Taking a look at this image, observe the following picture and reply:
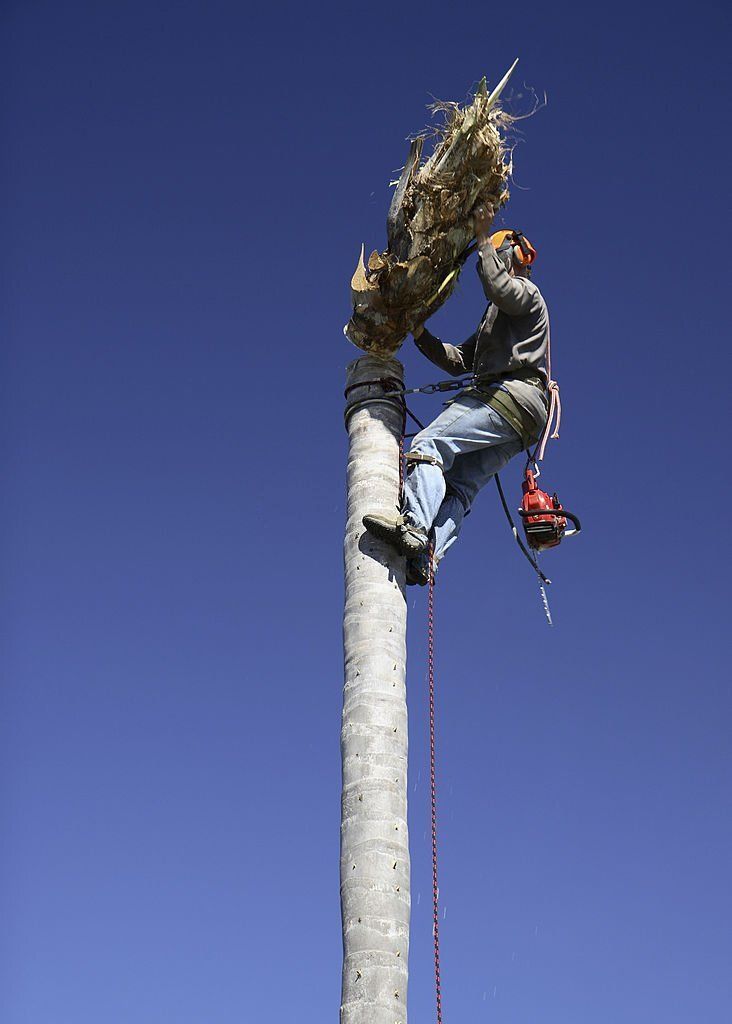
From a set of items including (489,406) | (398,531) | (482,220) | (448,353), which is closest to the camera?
(398,531)

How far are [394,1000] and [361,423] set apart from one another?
333 cm

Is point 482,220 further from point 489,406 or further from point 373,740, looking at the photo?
point 373,740

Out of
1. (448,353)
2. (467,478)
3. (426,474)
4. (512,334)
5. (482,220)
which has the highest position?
(482,220)

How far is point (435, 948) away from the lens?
234 inches

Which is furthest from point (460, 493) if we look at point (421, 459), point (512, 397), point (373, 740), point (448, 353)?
point (373, 740)

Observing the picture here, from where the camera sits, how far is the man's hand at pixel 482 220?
762cm

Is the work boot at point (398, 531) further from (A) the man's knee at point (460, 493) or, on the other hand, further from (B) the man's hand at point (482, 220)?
(B) the man's hand at point (482, 220)

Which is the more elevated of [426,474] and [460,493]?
[460,493]

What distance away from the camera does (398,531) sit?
22.2 feet

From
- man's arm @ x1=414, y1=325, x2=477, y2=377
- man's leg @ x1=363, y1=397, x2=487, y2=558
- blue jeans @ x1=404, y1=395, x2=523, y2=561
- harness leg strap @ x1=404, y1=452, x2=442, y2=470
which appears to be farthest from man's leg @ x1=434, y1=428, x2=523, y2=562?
man's arm @ x1=414, y1=325, x2=477, y2=377

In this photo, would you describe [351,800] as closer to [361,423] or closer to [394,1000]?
[394,1000]

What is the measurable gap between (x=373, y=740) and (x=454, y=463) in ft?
7.00

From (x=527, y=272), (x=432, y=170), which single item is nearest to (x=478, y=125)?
(x=432, y=170)

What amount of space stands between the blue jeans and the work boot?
7 cm
